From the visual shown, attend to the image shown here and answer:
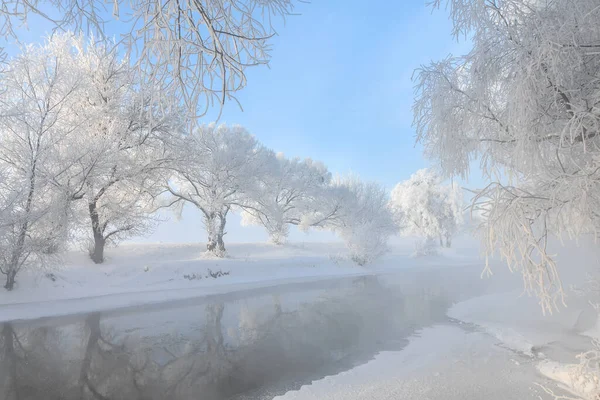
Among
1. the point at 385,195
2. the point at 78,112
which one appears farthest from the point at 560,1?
the point at 385,195

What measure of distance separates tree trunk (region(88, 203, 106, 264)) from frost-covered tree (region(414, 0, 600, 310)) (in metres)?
17.4

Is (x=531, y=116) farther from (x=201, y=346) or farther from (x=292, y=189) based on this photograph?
(x=292, y=189)

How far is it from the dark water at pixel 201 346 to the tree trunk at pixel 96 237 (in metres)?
7.00

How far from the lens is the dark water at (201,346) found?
573cm

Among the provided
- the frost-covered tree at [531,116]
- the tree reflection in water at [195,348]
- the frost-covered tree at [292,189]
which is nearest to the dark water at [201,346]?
the tree reflection in water at [195,348]

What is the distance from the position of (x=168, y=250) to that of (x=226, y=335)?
18473mm

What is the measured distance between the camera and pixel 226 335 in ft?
29.1

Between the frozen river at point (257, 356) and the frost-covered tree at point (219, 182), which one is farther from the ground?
the frost-covered tree at point (219, 182)

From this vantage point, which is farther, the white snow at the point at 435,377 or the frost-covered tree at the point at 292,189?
the frost-covered tree at the point at 292,189

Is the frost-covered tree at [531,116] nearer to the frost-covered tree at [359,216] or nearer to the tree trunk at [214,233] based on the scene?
the tree trunk at [214,233]

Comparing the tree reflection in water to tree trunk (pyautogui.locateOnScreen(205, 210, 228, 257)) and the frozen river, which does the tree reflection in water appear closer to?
the frozen river

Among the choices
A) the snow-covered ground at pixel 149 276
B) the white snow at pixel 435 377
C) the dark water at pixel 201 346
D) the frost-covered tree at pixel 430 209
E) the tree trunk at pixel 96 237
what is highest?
the frost-covered tree at pixel 430 209

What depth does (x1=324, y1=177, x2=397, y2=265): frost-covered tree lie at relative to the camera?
94.0 ft

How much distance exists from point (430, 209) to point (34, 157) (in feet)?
138
